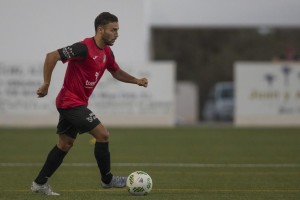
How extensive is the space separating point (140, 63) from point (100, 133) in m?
17.7

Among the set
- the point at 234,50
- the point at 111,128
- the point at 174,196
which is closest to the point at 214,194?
the point at 174,196

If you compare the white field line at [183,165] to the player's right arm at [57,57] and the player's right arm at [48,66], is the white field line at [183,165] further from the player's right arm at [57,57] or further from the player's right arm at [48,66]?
the player's right arm at [48,66]

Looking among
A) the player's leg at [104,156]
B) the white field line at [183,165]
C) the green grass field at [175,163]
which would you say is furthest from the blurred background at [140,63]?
the player's leg at [104,156]

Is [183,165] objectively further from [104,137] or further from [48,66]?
[48,66]

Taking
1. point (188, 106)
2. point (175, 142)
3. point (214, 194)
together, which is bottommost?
point (188, 106)

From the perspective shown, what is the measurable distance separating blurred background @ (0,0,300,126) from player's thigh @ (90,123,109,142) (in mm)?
16964

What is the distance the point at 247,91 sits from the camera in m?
28.8

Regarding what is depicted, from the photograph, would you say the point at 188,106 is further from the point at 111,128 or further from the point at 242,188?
the point at 242,188

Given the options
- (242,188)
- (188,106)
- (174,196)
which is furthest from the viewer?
(188,106)

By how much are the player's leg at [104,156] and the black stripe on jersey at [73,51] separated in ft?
2.87

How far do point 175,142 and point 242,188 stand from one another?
31.8 feet

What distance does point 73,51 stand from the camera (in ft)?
32.6

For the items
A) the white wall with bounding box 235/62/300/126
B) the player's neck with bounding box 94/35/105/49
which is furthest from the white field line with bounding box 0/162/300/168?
the white wall with bounding box 235/62/300/126

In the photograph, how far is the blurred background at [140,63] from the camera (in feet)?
89.7
